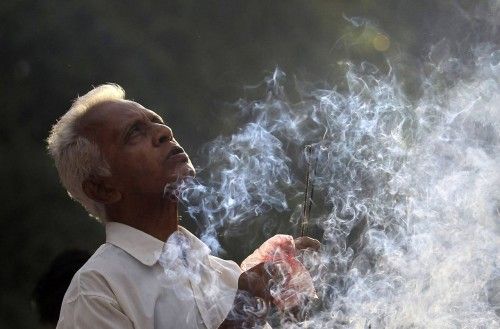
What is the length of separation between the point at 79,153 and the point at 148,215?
13.1 inches

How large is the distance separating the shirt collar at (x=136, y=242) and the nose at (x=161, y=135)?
0.32 meters

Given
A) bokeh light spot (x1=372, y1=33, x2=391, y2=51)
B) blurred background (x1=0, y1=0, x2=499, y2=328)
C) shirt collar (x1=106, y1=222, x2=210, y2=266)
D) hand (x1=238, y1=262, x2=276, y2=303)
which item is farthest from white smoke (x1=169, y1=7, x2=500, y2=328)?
bokeh light spot (x1=372, y1=33, x2=391, y2=51)

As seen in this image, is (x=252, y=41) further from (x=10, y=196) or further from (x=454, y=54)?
(x=10, y=196)

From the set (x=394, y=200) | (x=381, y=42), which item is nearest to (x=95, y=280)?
(x=394, y=200)

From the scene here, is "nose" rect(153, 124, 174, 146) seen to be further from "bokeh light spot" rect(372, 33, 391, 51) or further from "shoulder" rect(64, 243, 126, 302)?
"bokeh light spot" rect(372, 33, 391, 51)

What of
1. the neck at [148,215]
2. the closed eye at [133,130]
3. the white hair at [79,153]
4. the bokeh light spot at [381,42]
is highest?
the bokeh light spot at [381,42]

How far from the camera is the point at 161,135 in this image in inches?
108

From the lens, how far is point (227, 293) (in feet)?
9.02

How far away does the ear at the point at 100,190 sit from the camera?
8.96ft

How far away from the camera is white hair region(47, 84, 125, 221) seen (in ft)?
8.99

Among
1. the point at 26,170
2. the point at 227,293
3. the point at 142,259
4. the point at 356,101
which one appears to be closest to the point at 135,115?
the point at 142,259

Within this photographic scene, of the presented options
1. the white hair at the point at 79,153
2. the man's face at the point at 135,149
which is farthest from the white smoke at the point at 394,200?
the white hair at the point at 79,153

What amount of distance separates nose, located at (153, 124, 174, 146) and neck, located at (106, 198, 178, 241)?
206mm

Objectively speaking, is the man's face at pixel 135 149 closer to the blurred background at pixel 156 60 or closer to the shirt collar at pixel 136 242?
the shirt collar at pixel 136 242
